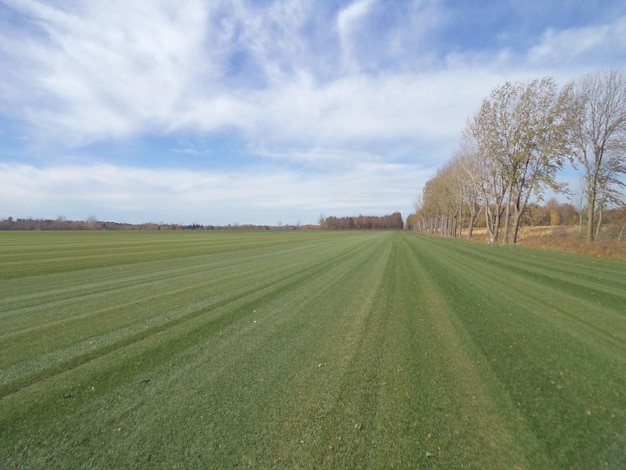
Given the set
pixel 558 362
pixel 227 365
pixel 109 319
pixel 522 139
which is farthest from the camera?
pixel 522 139

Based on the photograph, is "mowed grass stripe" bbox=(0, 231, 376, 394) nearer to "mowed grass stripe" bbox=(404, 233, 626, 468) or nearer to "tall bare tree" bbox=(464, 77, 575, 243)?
"mowed grass stripe" bbox=(404, 233, 626, 468)

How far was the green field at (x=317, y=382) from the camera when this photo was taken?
8.37ft

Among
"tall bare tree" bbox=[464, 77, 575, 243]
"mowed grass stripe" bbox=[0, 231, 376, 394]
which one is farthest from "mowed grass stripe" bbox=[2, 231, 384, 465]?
"tall bare tree" bbox=[464, 77, 575, 243]

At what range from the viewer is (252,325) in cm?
602

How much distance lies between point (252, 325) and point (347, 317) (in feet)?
7.05

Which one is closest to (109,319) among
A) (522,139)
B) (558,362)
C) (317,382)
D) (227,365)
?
(227,365)

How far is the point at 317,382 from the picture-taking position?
3725 mm

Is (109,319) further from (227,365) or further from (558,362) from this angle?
(558,362)

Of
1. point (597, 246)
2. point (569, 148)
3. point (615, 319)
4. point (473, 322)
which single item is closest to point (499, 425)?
point (473, 322)

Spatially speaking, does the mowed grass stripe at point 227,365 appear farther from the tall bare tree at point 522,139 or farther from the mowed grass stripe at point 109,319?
the tall bare tree at point 522,139

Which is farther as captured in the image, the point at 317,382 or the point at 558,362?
the point at 558,362

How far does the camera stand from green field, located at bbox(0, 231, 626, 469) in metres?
2.55

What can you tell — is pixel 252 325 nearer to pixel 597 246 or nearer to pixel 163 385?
pixel 163 385

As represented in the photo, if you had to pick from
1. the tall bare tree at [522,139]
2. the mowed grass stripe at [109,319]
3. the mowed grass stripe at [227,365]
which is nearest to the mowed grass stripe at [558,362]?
the mowed grass stripe at [227,365]
